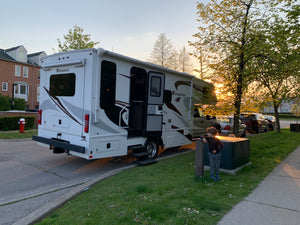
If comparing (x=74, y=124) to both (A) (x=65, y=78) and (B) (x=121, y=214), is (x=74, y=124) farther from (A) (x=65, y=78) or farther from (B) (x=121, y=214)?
(B) (x=121, y=214)

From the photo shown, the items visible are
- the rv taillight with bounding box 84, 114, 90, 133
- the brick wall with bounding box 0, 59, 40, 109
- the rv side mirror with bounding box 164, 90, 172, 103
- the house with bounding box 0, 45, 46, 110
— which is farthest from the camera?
the house with bounding box 0, 45, 46, 110

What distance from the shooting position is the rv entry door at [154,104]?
24.5ft

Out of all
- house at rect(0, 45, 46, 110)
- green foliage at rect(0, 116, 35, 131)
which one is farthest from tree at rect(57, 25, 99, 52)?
house at rect(0, 45, 46, 110)

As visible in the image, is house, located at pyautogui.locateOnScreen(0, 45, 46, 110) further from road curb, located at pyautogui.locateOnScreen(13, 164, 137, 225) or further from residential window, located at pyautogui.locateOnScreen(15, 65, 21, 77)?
road curb, located at pyautogui.locateOnScreen(13, 164, 137, 225)

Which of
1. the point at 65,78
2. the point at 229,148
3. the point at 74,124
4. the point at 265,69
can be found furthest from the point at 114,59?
the point at 265,69

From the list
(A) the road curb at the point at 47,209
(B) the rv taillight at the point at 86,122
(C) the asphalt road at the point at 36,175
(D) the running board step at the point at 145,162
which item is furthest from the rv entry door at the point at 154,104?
(A) the road curb at the point at 47,209

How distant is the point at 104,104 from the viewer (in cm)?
621

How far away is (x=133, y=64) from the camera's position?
6988 mm

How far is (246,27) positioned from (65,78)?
6.22 m

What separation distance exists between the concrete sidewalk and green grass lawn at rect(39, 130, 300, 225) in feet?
0.46

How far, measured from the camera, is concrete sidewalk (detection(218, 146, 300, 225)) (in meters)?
3.41

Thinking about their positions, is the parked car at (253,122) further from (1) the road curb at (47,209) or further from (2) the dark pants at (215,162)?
(1) the road curb at (47,209)

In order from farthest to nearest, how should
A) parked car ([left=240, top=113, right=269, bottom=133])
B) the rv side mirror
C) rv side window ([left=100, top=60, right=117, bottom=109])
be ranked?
parked car ([left=240, top=113, right=269, bottom=133]), the rv side mirror, rv side window ([left=100, top=60, right=117, bottom=109])

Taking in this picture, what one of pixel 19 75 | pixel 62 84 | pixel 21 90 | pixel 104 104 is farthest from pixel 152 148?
pixel 19 75
